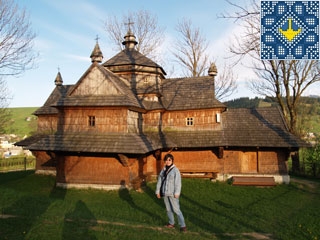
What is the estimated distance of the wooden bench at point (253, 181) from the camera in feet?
46.5

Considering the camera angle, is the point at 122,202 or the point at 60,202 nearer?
the point at 60,202

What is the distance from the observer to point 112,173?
13.1m

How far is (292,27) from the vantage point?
6.65 m

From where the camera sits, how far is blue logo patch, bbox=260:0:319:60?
6.64 meters

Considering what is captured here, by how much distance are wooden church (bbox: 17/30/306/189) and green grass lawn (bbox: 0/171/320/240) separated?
114 cm

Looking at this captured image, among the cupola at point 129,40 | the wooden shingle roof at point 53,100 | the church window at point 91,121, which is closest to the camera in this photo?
the church window at point 91,121

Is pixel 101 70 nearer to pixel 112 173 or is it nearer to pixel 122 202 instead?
pixel 112 173

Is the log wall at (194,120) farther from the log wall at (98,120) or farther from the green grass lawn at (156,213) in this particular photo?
the green grass lawn at (156,213)

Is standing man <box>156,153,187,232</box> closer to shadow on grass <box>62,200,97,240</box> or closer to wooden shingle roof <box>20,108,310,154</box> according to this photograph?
shadow on grass <box>62,200,97,240</box>

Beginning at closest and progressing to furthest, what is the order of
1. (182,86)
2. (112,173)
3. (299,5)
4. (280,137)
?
(299,5)
(112,173)
(280,137)
(182,86)

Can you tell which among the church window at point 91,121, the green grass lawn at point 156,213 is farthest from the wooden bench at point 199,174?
the church window at point 91,121

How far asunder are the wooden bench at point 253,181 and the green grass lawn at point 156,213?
0.37m

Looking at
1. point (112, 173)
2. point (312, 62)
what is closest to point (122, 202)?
point (112, 173)

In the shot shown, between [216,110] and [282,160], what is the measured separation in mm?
5095
